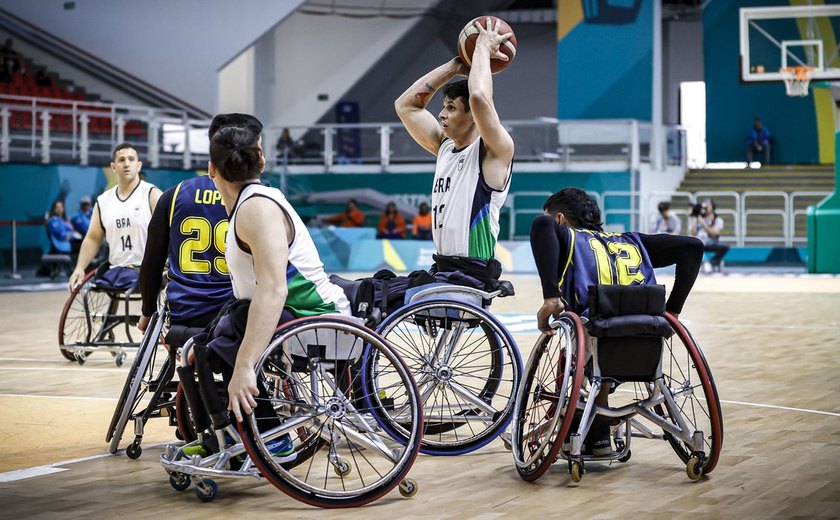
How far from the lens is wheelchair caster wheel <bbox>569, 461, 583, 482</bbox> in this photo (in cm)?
503

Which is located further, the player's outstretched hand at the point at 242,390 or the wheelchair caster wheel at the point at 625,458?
the wheelchair caster wheel at the point at 625,458

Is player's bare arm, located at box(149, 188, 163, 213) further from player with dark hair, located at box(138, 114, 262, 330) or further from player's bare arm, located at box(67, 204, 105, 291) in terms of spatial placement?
player with dark hair, located at box(138, 114, 262, 330)

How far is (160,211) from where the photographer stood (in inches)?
224

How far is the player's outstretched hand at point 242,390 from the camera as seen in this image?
14.5ft

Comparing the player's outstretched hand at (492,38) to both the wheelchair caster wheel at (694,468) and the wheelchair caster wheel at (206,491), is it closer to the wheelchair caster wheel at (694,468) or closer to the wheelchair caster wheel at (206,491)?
the wheelchair caster wheel at (694,468)

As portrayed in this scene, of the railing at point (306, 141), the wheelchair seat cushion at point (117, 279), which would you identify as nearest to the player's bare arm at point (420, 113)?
the wheelchair seat cushion at point (117, 279)

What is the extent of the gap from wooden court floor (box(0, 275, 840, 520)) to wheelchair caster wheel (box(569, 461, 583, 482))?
0.04 m

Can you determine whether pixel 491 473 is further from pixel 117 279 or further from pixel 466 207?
pixel 117 279

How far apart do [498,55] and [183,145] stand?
57.8 ft

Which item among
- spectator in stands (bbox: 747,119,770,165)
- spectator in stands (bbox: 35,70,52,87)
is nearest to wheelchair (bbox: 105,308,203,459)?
spectator in stands (bbox: 35,70,52,87)

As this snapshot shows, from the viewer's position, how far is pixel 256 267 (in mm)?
4484

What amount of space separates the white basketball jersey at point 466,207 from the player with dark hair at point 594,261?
0.64 metres

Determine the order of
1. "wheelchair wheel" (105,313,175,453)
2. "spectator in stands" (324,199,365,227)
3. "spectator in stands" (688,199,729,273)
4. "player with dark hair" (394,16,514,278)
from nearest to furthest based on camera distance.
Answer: "wheelchair wheel" (105,313,175,453) < "player with dark hair" (394,16,514,278) < "spectator in stands" (688,199,729,273) < "spectator in stands" (324,199,365,227)

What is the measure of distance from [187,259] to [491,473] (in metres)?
1.77
